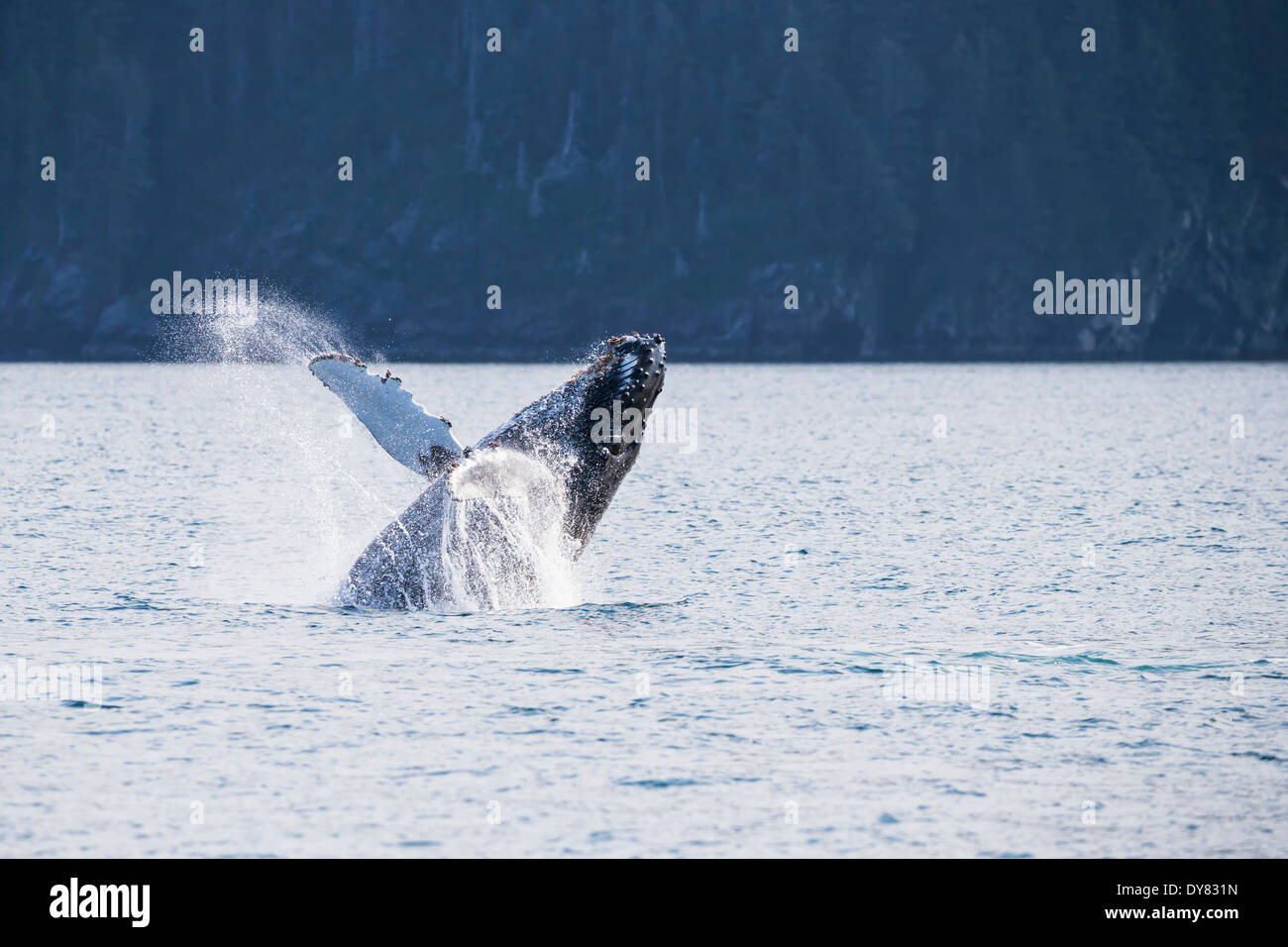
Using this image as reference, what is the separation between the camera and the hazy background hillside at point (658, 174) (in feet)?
451

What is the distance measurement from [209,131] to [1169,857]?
147385 mm

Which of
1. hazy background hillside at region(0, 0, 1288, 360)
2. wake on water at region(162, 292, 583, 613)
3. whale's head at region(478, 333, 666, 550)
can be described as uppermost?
hazy background hillside at region(0, 0, 1288, 360)

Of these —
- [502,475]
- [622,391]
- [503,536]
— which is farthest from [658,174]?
[502,475]

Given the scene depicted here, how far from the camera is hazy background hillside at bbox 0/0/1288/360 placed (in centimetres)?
13738

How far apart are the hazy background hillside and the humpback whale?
376ft

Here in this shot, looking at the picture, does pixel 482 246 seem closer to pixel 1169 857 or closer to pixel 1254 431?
pixel 1254 431

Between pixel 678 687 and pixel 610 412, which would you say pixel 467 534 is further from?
pixel 678 687

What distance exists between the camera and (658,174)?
142 metres

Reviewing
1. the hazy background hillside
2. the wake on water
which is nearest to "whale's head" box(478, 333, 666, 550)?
the wake on water

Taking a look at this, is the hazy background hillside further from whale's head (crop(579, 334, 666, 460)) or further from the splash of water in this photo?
whale's head (crop(579, 334, 666, 460))

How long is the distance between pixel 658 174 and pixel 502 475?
126309 mm

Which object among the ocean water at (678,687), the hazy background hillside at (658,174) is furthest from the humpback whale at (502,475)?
the hazy background hillside at (658,174)
